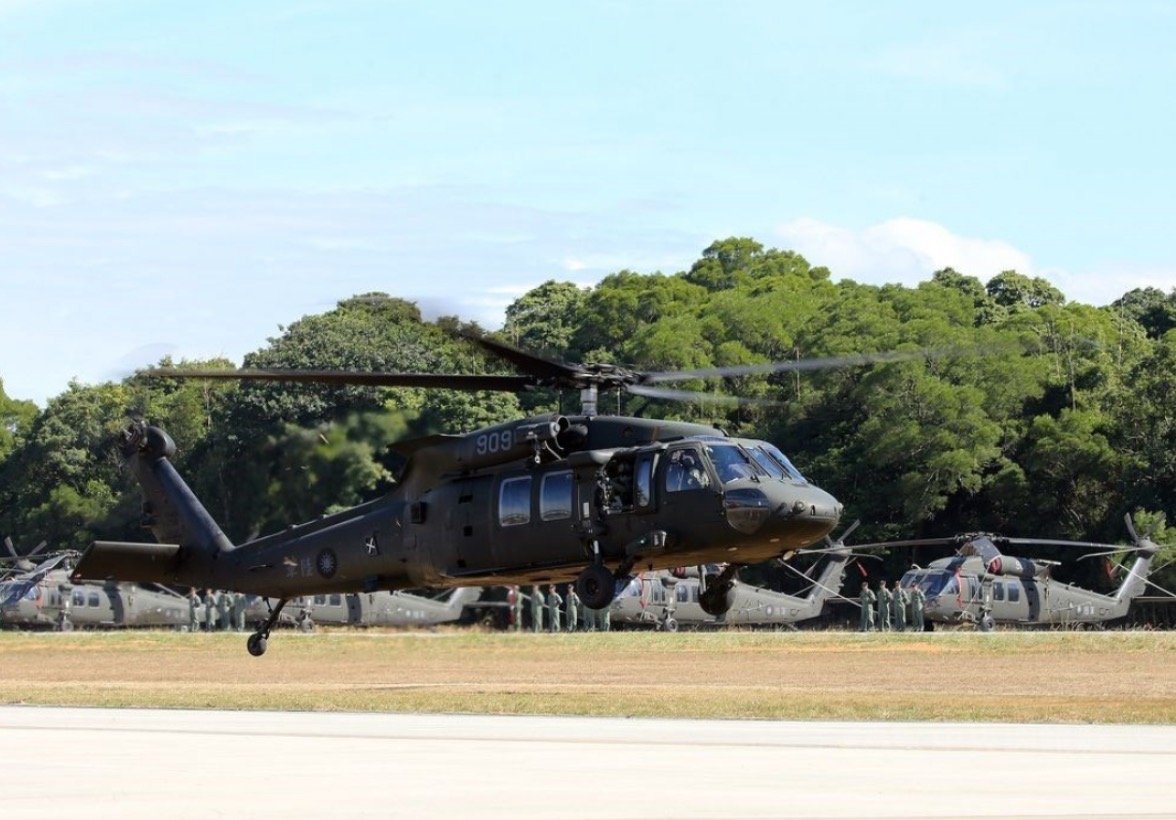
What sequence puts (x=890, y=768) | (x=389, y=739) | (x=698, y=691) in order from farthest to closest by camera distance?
(x=698, y=691) < (x=389, y=739) < (x=890, y=768)

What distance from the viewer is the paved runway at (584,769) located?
1182 centimetres

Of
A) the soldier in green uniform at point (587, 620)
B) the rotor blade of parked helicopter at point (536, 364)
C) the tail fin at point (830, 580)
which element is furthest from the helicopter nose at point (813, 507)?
the soldier in green uniform at point (587, 620)

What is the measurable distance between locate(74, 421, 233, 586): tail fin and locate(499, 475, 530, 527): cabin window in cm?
617

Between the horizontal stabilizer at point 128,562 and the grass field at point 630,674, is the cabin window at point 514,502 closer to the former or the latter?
the grass field at point 630,674

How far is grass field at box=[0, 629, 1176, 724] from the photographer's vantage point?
2314 cm

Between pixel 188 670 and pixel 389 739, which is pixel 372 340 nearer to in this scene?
pixel 188 670

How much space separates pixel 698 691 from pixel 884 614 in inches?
935

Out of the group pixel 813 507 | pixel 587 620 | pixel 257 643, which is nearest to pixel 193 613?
pixel 587 620

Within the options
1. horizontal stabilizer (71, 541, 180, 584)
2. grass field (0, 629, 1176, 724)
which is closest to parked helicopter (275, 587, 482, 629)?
grass field (0, 629, 1176, 724)

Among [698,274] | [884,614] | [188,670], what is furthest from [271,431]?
[698,274]

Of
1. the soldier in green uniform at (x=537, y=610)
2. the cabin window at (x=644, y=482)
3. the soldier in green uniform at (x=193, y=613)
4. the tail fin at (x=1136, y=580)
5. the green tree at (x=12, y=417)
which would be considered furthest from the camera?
the green tree at (x=12, y=417)

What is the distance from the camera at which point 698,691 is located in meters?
27.4

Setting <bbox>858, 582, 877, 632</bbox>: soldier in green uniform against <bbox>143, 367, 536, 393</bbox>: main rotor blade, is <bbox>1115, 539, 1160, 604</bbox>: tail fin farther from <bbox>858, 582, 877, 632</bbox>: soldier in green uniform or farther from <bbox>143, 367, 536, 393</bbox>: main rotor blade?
<bbox>143, 367, 536, 393</bbox>: main rotor blade

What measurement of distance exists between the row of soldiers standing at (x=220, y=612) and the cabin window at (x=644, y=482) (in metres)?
33.6
